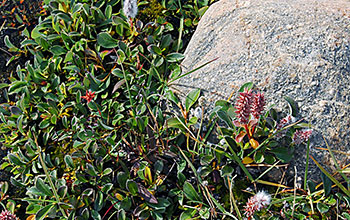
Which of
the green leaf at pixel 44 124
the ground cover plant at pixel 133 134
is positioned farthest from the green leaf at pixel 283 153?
the green leaf at pixel 44 124

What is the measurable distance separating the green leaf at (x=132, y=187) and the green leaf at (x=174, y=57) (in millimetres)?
1164

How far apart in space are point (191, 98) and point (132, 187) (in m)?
0.83

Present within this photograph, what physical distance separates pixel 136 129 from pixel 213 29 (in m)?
1.11

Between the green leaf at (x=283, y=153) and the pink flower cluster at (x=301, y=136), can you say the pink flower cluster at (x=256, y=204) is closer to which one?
the green leaf at (x=283, y=153)

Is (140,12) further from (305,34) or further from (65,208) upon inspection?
(65,208)

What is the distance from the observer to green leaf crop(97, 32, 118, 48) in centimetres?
316

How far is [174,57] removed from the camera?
3059 millimetres

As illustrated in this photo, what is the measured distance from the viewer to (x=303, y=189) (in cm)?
245

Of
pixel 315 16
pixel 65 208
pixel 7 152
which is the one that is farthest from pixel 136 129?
pixel 315 16

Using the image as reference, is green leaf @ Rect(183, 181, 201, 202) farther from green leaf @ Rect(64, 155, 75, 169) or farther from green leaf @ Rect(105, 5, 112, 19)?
green leaf @ Rect(105, 5, 112, 19)

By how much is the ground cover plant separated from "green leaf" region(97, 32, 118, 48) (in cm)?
1

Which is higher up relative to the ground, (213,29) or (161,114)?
(213,29)

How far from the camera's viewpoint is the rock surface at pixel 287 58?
2436 mm

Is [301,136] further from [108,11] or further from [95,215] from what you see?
[108,11]
